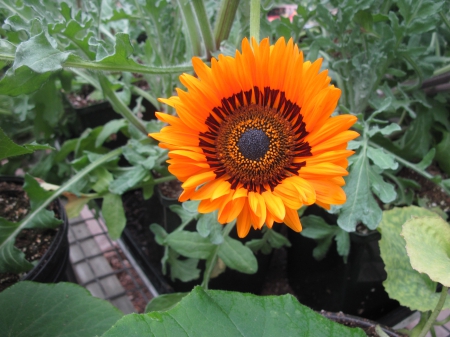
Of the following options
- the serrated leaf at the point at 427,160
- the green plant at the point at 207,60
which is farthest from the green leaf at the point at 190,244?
the serrated leaf at the point at 427,160

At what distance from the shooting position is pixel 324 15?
81cm

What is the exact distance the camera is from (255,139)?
0.64 metres

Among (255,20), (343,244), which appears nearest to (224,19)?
(255,20)

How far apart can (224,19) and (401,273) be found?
529 mm

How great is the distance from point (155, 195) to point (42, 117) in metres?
0.38

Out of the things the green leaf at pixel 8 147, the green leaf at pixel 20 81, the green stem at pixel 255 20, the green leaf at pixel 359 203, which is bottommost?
the green leaf at pixel 359 203

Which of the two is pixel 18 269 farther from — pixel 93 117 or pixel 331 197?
pixel 93 117

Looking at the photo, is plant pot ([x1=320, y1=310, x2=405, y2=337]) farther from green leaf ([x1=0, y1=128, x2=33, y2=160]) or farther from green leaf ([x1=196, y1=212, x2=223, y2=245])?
green leaf ([x1=0, y1=128, x2=33, y2=160])

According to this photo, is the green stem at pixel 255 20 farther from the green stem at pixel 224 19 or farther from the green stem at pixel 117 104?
the green stem at pixel 117 104

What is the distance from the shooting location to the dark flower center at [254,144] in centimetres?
63

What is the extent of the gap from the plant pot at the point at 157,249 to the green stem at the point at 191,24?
32cm

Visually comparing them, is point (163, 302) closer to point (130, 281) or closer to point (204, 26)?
point (130, 281)

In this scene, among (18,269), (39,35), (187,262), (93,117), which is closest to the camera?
(39,35)

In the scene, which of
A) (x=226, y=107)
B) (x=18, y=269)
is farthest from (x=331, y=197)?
(x=18, y=269)
